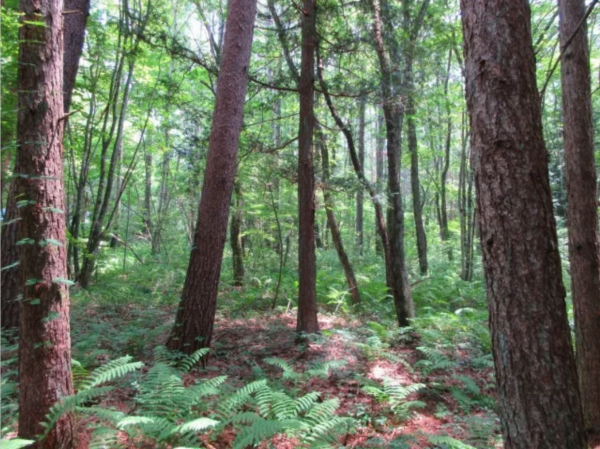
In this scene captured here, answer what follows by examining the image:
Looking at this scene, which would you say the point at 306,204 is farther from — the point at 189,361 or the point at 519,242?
the point at 519,242

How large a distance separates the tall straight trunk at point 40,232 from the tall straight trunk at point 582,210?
184 inches

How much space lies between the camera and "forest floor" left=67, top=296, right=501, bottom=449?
370 centimetres

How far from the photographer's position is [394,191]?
7.50 m

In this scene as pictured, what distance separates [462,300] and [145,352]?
27.6ft

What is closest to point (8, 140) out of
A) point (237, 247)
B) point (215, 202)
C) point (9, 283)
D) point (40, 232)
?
point (9, 283)

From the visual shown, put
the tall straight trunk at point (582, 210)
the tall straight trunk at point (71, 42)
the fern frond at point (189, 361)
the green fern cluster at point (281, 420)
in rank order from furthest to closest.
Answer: the tall straight trunk at point (71, 42)
the fern frond at point (189, 361)
the tall straight trunk at point (582, 210)
the green fern cluster at point (281, 420)

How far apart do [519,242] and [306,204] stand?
458 centimetres

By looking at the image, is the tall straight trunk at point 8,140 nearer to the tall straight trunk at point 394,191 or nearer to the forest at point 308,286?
the forest at point 308,286

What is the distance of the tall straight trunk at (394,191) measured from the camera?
729cm

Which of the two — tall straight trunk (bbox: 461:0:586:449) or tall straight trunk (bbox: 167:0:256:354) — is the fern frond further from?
tall straight trunk (bbox: 461:0:586:449)

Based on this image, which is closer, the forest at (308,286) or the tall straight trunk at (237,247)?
the forest at (308,286)

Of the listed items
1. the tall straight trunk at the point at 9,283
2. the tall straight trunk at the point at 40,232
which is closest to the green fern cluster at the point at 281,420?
the tall straight trunk at the point at 40,232

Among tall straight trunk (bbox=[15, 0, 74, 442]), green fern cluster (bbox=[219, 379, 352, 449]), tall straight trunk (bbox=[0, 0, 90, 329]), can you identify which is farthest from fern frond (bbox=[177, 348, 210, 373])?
tall straight trunk (bbox=[0, 0, 90, 329])

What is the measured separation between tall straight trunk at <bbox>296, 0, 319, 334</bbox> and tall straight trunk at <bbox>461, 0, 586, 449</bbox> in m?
4.33
